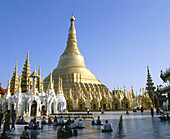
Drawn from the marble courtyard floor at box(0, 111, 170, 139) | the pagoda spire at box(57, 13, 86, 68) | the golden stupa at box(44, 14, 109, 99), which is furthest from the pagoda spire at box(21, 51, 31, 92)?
the marble courtyard floor at box(0, 111, 170, 139)

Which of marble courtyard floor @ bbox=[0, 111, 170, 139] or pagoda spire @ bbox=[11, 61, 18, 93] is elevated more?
pagoda spire @ bbox=[11, 61, 18, 93]

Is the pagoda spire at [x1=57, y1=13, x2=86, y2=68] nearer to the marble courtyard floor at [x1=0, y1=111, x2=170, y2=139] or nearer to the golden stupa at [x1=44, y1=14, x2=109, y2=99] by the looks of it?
the golden stupa at [x1=44, y1=14, x2=109, y2=99]

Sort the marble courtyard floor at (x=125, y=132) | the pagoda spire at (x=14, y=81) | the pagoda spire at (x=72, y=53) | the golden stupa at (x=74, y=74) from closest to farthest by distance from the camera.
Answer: the marble courtyard floor at (x=125, y=132), the pagoda spire at (x=14, y=81), the golden stupa at (x=74, y=74), the pagoda spire at (x=72, y=53)

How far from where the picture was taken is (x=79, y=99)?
1897 inches

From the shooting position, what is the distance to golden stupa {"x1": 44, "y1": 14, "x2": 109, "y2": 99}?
179 ft

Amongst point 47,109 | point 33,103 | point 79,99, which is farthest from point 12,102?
point 79,99

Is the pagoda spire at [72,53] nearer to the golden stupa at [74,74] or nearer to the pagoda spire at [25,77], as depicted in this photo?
the golden stupa at [74,74]

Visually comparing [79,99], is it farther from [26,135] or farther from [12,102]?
[26,135]

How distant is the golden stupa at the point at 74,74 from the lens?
5450cm

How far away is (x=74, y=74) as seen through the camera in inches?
2293

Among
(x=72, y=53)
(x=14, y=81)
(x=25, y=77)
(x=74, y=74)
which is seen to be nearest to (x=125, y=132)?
(x=25, y=77)

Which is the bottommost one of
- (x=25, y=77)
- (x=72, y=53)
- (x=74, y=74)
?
(x=25, y=77)

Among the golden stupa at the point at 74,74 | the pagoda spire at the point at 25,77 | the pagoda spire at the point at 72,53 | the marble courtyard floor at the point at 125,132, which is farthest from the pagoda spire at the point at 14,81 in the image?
the marble courtyard floor at the point at 125,132

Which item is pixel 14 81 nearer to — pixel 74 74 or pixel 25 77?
pixel 25 77
